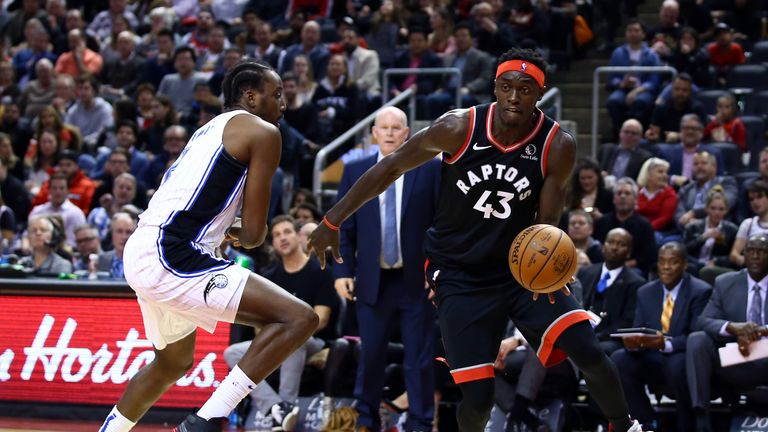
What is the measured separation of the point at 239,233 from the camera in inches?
241

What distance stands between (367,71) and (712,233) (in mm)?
5449

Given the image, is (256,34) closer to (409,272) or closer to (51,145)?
(51,145)

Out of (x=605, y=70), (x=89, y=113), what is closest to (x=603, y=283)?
(x=605, y=70)

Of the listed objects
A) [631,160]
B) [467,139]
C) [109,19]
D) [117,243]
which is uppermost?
[109,19]

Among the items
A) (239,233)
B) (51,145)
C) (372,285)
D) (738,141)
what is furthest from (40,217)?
(738,141)

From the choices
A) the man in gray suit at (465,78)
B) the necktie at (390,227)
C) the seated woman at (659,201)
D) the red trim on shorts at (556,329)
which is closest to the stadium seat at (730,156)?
the seated woman at (659,201)

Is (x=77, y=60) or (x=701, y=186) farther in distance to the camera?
(x=77, y=60)

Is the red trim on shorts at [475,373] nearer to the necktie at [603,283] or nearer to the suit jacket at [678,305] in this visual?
the suit jacket at [678,305]

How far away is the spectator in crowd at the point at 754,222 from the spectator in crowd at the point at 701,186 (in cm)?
62

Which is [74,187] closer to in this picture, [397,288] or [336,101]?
[336,101]

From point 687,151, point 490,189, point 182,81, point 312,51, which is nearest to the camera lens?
point 490,189

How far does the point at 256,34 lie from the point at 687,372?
28.5ft

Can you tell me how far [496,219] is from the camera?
6352 mm

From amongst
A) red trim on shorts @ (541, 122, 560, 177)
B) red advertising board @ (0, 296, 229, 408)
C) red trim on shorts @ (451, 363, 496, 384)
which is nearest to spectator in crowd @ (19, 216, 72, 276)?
red advertising board @ (0, 296, 229, 408)
